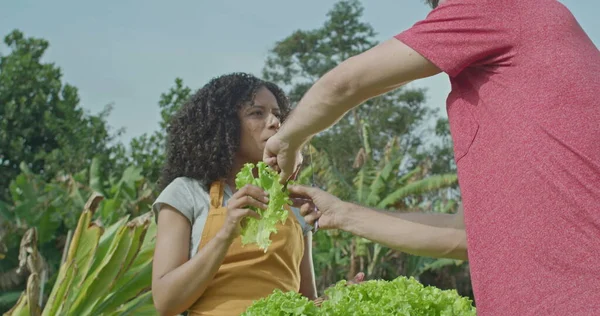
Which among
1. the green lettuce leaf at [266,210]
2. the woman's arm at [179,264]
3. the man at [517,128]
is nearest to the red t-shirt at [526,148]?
the man at [517,128]

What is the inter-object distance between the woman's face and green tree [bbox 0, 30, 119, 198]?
17701 millimetres

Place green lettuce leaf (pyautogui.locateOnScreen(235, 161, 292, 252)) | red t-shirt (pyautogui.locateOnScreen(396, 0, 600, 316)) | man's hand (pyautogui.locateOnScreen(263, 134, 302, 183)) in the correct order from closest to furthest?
red t-shirt (pyautogui.locateOnScreen(396, 0, 600, 316))
man's hand (pyautogui.locateOnScreen(263, 134, 302, 183))
green lettuce leaf (pyautogui.locateOnScreen(235, 161, 292, 252))

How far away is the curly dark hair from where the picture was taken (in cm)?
357

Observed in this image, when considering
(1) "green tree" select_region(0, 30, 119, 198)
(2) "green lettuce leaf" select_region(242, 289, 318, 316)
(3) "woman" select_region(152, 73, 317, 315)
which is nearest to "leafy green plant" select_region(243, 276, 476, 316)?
(2) "green lettuce leaf" select_region(242, 289, 318, 316)

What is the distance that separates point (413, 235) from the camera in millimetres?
2125

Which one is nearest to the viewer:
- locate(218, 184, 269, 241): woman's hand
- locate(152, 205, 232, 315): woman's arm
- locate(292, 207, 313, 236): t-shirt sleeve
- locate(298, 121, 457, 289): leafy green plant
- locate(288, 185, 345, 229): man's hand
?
locate(288, 185, 345, 229): man's hand

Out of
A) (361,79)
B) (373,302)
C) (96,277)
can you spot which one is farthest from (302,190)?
(96,277)

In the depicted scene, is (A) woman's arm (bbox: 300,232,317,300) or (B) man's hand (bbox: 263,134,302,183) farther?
(A) woman's arm (bbox: 300,232,317,300)

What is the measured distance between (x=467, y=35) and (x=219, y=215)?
190 cm

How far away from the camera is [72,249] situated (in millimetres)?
4969

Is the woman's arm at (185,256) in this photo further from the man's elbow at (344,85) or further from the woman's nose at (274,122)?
the man's elbow at (344,85)

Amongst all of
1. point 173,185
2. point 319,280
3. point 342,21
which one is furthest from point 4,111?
point 173,185

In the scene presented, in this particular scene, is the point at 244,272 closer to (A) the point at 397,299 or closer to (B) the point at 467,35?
(A) the point at 397,299

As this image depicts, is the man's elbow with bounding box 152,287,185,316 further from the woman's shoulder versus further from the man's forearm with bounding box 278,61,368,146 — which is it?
the man's forearm with bounding box 278,61,368,146
